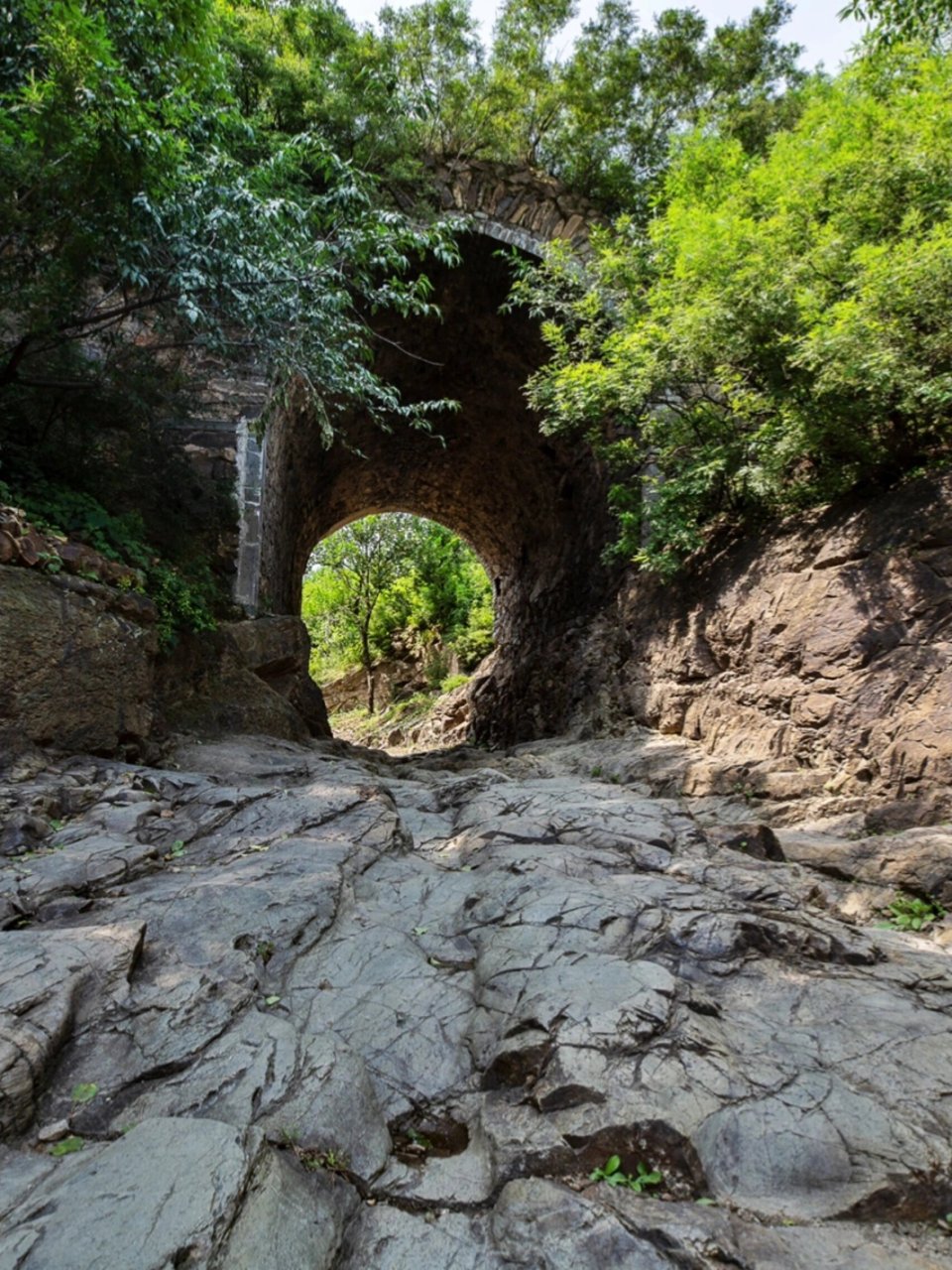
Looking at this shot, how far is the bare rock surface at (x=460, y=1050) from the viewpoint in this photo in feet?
5.63

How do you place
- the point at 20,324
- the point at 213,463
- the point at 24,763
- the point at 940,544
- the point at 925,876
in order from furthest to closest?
the point at 213,463 → the point at 20,324 → the point at 940,544 → the point at 24,763 → the point at 925,876

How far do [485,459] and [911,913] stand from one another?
39.0 ft

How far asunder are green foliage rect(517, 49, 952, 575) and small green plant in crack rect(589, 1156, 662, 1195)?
17.0ft

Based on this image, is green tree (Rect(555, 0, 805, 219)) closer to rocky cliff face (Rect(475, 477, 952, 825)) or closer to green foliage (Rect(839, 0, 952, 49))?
green foliage (Rect(839, 0, 952, 49))

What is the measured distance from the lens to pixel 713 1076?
2248 mm

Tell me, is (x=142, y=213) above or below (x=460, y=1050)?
above

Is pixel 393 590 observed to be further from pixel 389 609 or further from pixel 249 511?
pixel 249 511

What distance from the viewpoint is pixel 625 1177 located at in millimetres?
1944

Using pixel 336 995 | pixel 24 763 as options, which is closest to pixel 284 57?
pixel 24 763

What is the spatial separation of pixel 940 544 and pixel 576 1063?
4.61m

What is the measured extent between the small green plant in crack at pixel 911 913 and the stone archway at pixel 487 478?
6464mm

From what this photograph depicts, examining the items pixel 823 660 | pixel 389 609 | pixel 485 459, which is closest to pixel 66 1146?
pixel 823 660

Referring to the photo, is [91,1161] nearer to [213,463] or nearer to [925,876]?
[925,876]

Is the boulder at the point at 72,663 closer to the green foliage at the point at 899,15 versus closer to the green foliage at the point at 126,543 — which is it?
the green foliage at the point at 126,543
